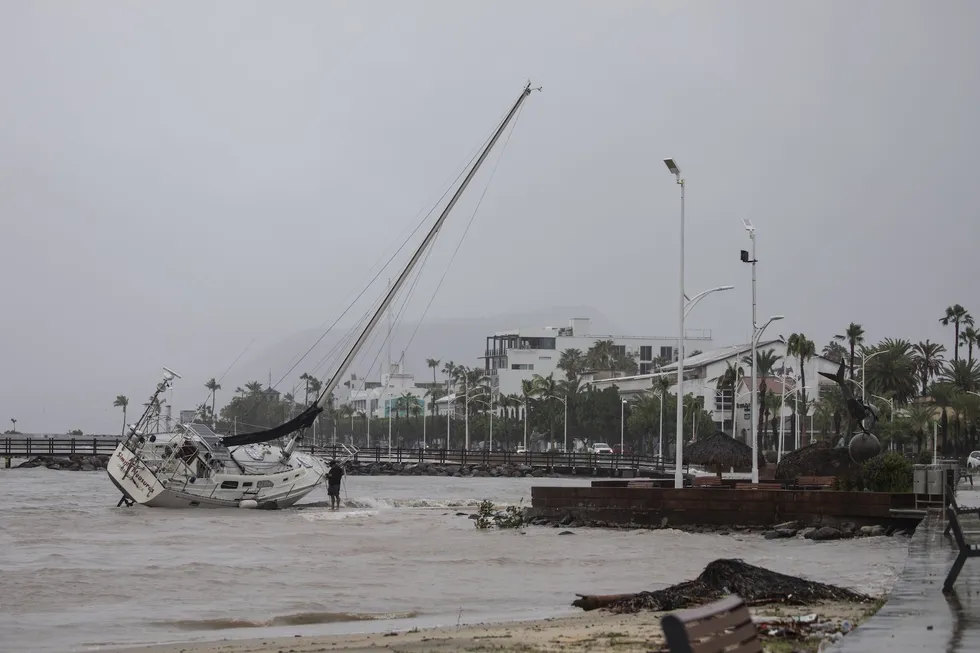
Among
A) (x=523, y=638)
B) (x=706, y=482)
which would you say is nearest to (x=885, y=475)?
(x=706, y=482)

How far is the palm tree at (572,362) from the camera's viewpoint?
192375 mm

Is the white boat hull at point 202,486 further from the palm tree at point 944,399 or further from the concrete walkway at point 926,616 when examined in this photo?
the palm tree at point 944,399


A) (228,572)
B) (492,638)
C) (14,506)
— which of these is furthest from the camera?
(14,506)

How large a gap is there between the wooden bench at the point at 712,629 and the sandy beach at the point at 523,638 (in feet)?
17.0

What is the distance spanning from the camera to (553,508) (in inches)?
1521

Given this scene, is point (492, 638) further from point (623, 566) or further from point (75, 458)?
point (75, 458)

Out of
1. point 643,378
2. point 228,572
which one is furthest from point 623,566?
point 643,378

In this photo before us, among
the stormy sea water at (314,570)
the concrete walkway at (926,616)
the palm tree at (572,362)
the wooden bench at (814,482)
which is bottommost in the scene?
the stormy sea water at (314,570)

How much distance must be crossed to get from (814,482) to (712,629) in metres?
36.4

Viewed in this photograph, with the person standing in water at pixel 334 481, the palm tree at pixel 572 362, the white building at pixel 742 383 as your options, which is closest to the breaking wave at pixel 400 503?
the person standing in water at pixel 334 481

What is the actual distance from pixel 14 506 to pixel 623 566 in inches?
1197

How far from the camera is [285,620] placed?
722 inches

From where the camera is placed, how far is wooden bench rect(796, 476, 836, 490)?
1498 inches

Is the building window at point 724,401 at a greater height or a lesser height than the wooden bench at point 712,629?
greater
